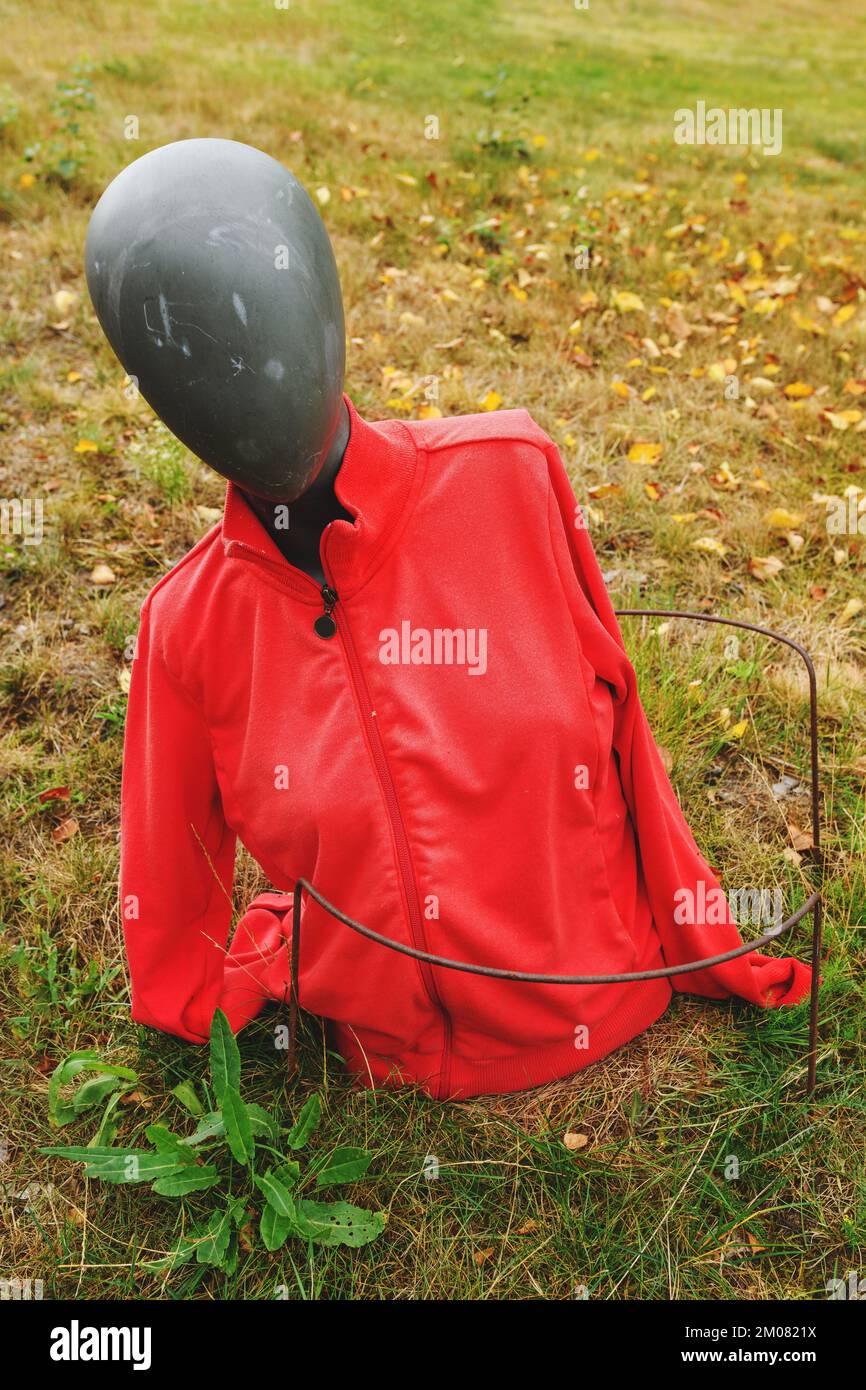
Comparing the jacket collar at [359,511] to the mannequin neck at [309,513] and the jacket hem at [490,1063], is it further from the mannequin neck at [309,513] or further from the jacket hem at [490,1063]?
the jacket hem at [490,1063]

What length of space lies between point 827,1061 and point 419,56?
28.4ft

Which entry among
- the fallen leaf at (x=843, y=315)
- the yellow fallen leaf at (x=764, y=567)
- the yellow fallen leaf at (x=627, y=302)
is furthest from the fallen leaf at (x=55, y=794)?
the fallen leaf at (x=843, y=315)

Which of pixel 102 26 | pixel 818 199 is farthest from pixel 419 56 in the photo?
pixel 818 199

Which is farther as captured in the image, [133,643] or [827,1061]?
[133,643]

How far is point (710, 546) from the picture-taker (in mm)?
3023

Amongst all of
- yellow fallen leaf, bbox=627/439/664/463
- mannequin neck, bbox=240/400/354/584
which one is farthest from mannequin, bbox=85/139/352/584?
yellow fallen leaf, bbox=627/439/664/463

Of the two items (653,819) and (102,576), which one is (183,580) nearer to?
(653,819)

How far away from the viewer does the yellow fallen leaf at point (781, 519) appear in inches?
121

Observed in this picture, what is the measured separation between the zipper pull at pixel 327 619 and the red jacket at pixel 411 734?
13 mm

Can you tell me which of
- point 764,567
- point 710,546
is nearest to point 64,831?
point 710,546

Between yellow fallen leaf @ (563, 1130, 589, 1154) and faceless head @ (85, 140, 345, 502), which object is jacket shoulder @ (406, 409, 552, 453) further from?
yellow fallen leaf @ (563, 1130, 589, 1154)
